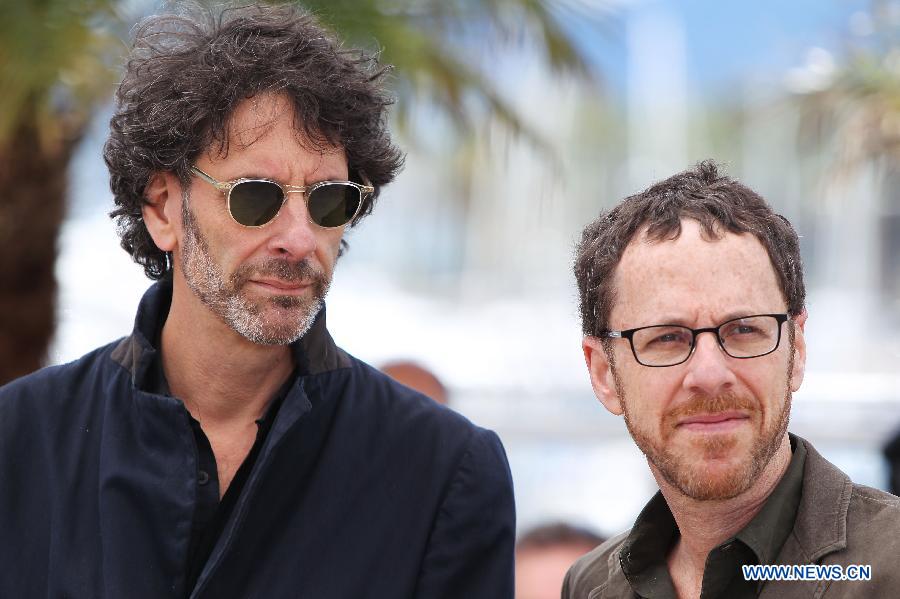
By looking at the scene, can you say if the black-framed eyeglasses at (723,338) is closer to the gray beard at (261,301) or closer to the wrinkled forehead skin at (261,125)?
the gray beard at (261,301)

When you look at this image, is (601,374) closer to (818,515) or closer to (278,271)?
(818,515)

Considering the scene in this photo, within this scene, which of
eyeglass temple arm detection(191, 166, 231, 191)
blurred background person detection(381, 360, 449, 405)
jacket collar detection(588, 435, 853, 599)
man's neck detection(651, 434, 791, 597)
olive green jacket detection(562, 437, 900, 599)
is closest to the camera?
olive green jacket detection(562, 437, 900, 599)

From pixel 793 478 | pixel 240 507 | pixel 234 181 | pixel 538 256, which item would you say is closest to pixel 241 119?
pixel 234 181

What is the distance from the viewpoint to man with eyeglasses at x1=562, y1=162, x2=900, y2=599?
213cm

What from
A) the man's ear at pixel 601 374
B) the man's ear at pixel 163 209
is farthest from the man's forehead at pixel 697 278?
the man's ear at pixel 163 209

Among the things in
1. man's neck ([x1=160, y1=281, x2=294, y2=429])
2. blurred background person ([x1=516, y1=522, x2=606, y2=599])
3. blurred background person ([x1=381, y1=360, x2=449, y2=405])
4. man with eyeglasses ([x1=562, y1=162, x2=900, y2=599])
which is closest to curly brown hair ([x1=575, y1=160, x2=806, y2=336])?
man with eyeglasses ([x1=562, y1=162, x2=900, y2=599])

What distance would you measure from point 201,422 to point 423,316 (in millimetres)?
16229

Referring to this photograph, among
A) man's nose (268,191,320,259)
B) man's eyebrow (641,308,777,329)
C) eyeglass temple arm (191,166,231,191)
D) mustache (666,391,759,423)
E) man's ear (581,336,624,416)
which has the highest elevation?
eyeglass temple arm (191,166,231,191)

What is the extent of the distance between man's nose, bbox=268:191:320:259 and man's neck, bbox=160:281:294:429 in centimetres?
25

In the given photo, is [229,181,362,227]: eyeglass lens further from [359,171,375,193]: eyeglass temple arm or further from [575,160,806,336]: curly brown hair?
[575,160,806,336]: curly brown hair

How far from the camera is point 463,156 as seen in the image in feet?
25.4

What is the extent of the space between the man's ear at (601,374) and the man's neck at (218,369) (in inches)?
30.8

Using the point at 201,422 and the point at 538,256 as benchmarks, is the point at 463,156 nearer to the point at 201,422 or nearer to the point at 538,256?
the point at 201,422

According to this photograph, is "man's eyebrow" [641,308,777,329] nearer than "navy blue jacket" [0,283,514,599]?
Yes
